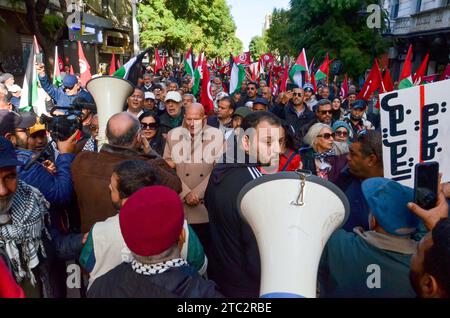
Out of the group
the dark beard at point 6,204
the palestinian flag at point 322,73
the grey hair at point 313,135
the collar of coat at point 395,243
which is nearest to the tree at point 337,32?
the palestinian flag at point 322,73

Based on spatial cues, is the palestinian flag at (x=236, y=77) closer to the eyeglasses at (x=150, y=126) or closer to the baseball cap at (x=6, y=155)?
the eyeglasses at (x=150, y=126)

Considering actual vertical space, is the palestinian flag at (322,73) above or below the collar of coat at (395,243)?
above

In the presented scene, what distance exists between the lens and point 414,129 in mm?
1808

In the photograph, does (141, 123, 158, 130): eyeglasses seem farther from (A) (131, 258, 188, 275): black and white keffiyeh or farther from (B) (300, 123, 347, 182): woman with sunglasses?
(A) (131, 258, 188, 275): black and white keffiyeh

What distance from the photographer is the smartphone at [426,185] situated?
1518mm

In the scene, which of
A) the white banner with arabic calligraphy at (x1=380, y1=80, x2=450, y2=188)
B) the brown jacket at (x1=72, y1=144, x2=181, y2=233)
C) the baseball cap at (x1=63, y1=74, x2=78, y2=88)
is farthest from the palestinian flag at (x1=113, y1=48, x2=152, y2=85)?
the white banner with arabic calligraphy at (x1=380, y1=80, x2=450, y2=188)

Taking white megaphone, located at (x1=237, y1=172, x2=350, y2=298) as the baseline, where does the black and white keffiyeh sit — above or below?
below

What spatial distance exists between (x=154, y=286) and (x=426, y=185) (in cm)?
112

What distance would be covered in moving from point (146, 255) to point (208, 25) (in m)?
30.9

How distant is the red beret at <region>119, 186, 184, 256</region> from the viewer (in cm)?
131

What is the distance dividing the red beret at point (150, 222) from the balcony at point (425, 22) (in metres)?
16.4

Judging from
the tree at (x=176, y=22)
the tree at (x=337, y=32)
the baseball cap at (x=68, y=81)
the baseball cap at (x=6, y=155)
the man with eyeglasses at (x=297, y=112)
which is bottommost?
the baseball cap at (x=6, y=155)

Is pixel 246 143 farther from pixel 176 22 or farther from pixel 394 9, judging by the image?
pixel 176 22

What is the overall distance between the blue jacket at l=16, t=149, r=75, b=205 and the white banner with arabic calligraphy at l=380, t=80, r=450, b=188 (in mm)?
1772
